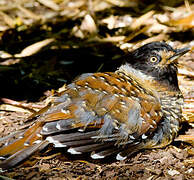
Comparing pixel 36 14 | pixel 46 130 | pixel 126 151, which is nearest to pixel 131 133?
pixel 126 151

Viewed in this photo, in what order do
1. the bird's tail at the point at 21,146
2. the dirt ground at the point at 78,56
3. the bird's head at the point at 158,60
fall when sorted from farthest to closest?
1. the bird's head at the point at 158,60
2. the dirt ground at the point at 78,56
3. the bird's tail at the point at 21,146

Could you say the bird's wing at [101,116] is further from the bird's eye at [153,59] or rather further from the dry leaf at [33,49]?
the dry leaf at [33,49]

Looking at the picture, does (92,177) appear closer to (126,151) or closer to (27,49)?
(126,151)

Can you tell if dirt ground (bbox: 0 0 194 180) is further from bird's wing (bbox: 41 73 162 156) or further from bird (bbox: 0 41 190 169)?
bird's wing (bbox: 41 73 162 156)

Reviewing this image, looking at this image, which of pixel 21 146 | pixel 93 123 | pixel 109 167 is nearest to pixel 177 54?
pixel 93 123

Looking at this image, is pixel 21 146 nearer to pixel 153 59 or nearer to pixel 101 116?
pixel 101 116

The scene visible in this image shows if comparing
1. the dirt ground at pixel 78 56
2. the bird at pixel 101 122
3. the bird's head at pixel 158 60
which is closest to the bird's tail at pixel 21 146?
the bird at pixel 101 122

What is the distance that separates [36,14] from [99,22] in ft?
3.99

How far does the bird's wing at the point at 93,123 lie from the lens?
11.9 feet

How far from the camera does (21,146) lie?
12.0ft

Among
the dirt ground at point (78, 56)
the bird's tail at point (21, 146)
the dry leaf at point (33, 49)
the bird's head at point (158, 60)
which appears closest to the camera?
the bird's tail at point (21, 146)

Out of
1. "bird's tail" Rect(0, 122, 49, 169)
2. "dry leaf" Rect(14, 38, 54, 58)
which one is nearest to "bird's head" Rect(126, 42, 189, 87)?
"bird's tail" Rect(0, 122, 49, 169)

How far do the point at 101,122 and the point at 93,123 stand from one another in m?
0.08

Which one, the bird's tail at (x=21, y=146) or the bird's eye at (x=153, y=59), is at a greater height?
Answer: the bird's eye at (x=153, y=59)
